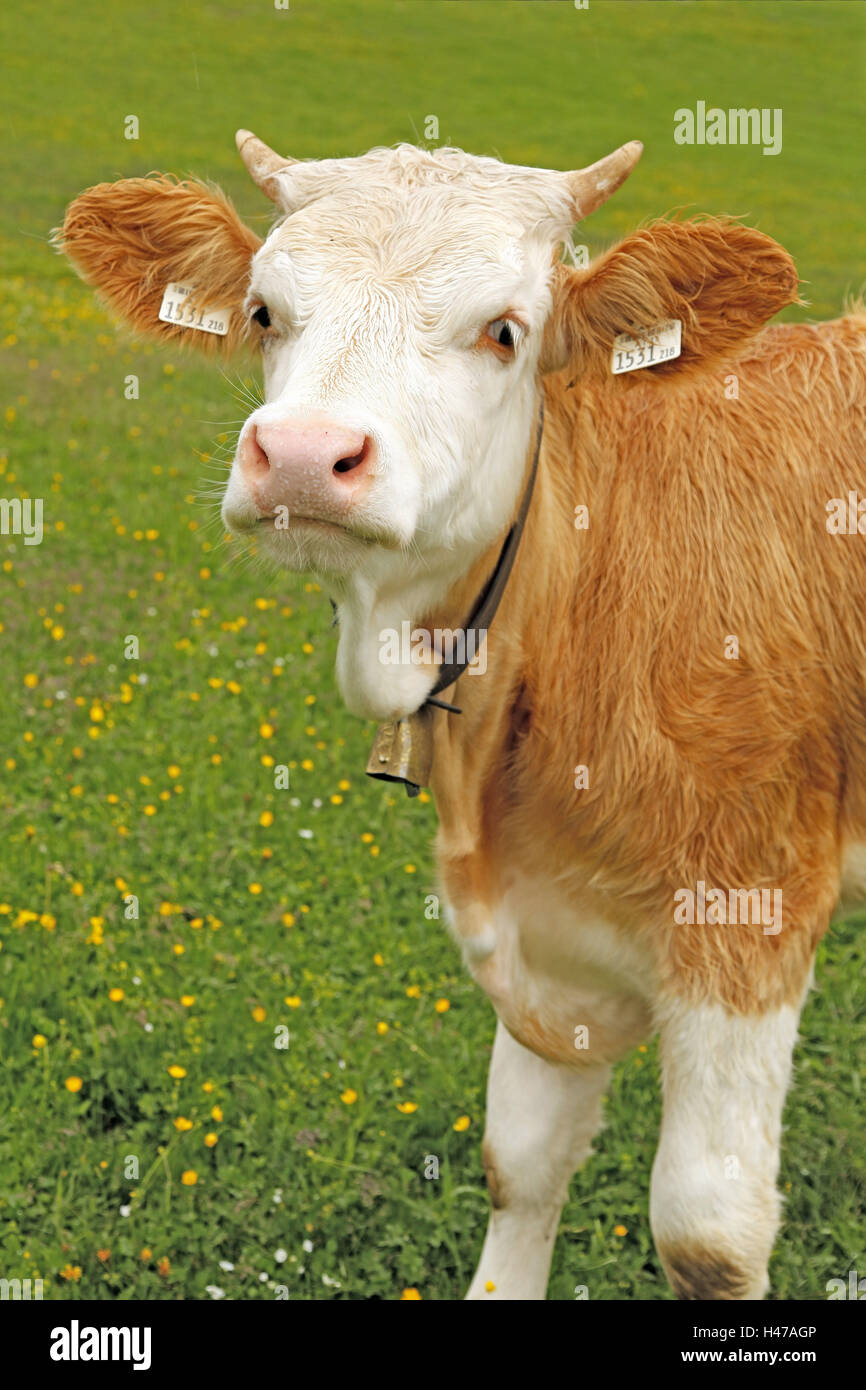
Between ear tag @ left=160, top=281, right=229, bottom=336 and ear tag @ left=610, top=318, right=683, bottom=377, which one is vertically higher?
ear tag @ left=160, top=281, right=229, bottom=336

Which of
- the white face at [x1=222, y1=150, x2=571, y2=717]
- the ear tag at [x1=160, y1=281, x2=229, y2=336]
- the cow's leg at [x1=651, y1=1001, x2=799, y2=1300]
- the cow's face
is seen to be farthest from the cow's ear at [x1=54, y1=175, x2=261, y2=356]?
the cow's leg at [x1=651, y1=1001, x2=799, y2=1300]

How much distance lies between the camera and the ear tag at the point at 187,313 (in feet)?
11.8

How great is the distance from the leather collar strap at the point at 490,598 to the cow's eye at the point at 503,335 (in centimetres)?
39

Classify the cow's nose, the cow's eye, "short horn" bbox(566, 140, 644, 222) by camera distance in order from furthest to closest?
"short horn" bbox(566, 140, 644, 222)
the cow's eye
the cow's nose

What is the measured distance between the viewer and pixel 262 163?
3.53 meters

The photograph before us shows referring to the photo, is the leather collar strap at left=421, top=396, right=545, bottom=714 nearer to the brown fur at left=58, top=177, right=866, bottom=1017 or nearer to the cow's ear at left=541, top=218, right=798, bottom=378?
the brown fur at left=58, top=177, right=866, bottom=1017

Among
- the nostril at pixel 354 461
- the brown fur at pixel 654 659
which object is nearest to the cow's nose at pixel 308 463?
the nostril at pixel 354 461

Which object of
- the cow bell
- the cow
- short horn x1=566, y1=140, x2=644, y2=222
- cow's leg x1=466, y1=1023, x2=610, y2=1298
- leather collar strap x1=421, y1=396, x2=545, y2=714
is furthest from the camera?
cow's leg x1=466, y1=1023, x2=610, y2=1298

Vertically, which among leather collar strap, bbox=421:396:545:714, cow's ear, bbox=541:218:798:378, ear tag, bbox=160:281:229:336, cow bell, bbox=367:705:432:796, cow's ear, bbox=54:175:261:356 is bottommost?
cow bell, bbox=367:705:432:796

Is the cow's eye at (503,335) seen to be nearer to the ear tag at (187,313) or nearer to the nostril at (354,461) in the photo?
the nostril at (354,461)

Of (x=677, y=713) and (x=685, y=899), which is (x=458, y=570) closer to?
(x=677, y=713)

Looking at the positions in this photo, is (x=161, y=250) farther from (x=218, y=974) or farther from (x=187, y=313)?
(x=218, y=974)

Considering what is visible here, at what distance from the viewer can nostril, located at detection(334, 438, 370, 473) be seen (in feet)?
8.47

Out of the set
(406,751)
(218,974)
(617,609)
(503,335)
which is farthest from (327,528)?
(218,974)
